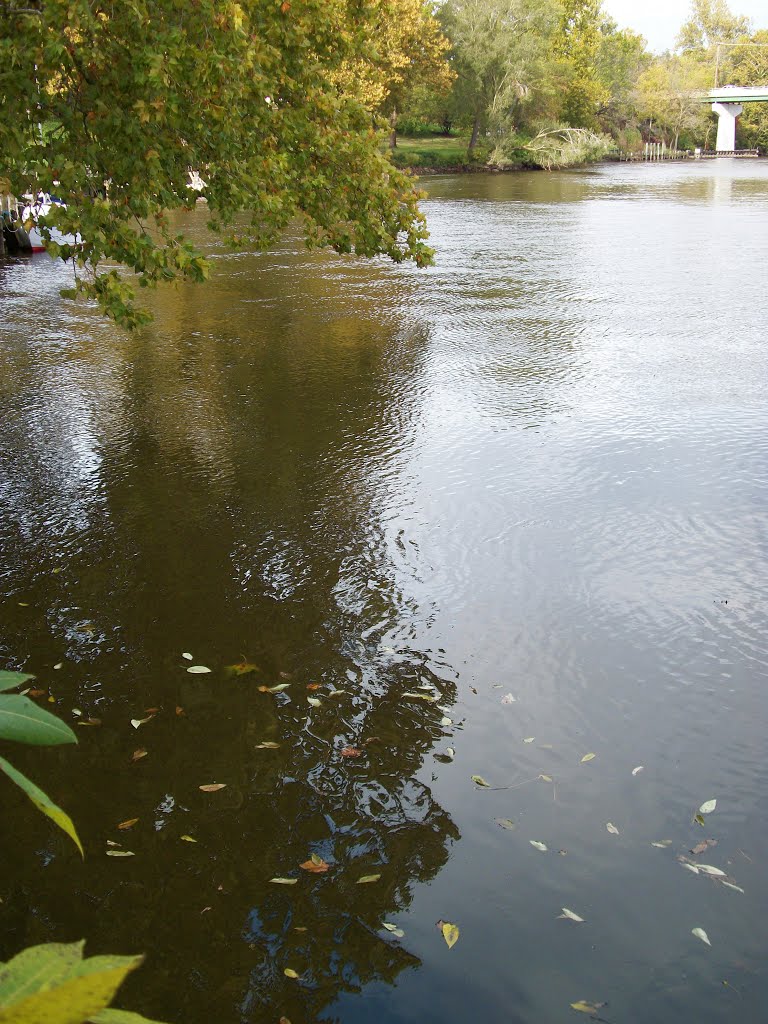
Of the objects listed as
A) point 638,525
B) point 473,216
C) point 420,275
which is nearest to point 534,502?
point 638,525

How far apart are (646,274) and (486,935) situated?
1658cm

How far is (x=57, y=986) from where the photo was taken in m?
0.62

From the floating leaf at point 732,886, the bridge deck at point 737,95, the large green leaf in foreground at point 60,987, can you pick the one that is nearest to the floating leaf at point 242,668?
the floating leaf at point 732,886

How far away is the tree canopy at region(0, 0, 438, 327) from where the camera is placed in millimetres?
6582

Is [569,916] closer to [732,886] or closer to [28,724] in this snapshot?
[732,886]

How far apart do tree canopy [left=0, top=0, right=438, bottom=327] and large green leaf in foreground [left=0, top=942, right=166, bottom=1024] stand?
6375 millimetres

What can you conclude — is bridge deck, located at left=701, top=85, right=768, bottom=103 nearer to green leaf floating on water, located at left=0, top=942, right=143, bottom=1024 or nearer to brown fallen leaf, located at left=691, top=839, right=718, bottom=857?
brown fallen leaf, located at left=691, top=839, right=718, bottom=857

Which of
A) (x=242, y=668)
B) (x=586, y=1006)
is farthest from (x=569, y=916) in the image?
(x=242, y=668)

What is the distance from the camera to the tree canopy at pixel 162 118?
21.6ft

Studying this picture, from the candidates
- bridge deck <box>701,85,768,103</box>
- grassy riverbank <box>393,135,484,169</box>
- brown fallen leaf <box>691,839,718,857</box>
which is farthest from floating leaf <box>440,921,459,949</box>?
bridge deck <box>701,85,768,103</box>

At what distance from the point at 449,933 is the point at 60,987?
344cm

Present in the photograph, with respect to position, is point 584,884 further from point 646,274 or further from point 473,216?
point 473,216

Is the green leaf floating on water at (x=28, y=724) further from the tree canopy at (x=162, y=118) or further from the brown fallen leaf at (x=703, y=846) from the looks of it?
the tree canopy at (x=162, y=118)

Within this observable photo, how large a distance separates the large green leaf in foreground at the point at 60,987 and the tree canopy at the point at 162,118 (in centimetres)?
638
